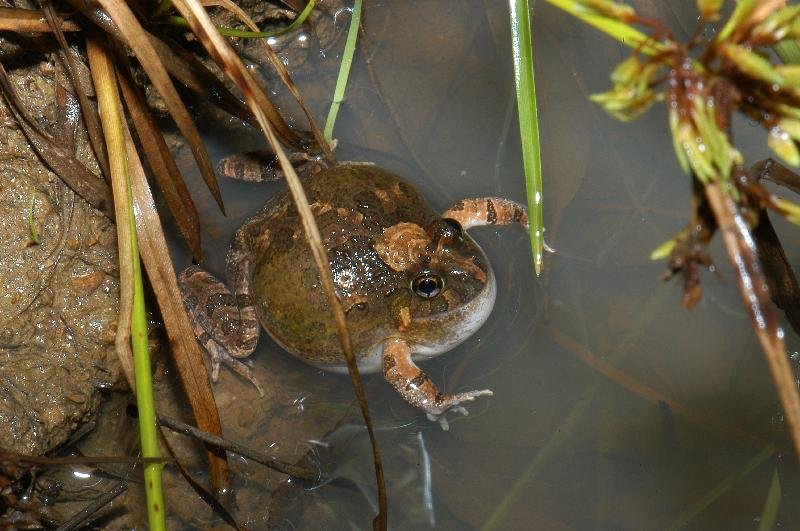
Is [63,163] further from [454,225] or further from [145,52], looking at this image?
[454,225]

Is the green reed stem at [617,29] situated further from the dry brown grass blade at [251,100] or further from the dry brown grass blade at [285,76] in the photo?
the dry brown grass blade at [285,76]

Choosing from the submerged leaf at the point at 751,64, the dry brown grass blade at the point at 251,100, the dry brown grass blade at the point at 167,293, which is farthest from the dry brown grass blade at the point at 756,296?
the dry brown grass blade at the point at 167,293

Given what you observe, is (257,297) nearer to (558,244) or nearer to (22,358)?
(22,358)

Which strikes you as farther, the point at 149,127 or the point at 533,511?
the point at 533,511

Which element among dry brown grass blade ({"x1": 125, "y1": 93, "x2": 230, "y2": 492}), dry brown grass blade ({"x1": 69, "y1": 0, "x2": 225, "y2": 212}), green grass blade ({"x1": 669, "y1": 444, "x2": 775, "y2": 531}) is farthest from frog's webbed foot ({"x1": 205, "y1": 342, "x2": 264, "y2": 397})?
green grass blade ({"x1": 669, "y1": 444, "x2": 775, "y2": 531})

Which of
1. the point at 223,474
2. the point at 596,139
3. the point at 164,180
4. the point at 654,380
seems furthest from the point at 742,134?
the point at 223,474

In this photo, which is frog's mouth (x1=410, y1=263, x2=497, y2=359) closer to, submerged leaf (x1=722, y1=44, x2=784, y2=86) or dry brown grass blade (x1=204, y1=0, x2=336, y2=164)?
dry brown grass blade (x1=204, y1=0, x2=336, y2=164)
